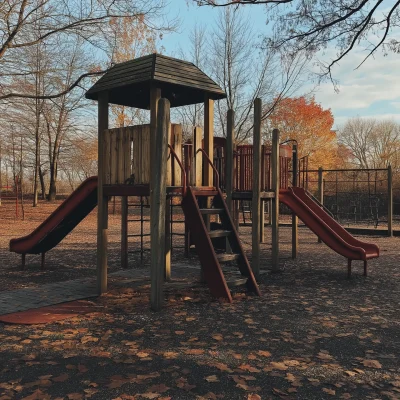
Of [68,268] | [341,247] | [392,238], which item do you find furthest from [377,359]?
[392,238]

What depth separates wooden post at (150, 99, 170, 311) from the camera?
5988 millimetres

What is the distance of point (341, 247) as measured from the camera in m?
8.74

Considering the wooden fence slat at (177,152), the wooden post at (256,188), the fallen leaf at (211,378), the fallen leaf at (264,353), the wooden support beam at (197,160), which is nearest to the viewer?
the fallen leaf at (211,378)

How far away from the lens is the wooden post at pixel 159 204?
19.6 ft

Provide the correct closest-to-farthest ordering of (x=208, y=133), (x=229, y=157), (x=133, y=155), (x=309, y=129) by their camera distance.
Result: (x=133, y=155), (x=208, y=133), (x=229, y=157), (x=309, y=129)

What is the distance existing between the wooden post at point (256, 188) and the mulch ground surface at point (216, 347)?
3.16ft

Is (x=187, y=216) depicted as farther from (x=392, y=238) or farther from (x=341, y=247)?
(x=392, y=238)

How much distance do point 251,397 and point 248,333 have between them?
1.61 metres

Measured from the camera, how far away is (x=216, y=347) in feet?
14.5

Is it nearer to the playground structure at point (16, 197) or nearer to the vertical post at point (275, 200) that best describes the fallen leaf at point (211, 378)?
the vertical post at point (275, 200)

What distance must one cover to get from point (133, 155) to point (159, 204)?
1.13 metres

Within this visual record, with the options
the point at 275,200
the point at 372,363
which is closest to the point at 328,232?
the point at 275,200

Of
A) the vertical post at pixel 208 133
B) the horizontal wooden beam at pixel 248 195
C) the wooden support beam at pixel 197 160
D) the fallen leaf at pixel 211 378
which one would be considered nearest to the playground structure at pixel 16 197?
the horizontal wooden beam at pixel 248 195

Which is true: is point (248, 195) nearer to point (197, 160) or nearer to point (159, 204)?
point (197, 160)
